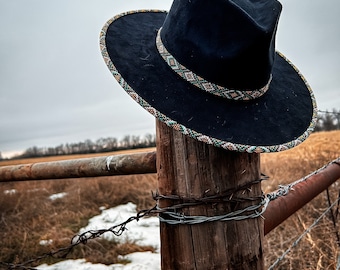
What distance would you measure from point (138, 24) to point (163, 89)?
15.6 inches

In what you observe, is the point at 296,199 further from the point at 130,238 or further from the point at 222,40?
the point at 130,238

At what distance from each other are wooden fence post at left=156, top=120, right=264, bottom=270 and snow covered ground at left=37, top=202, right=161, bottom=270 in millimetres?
3278

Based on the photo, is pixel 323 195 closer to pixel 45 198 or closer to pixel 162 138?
pixel 162 138

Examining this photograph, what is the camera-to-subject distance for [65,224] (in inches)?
237

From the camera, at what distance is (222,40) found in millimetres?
753

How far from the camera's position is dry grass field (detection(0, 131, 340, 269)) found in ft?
13.1

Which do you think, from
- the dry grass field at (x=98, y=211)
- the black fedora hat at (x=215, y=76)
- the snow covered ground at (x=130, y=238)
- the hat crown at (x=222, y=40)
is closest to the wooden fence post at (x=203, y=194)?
the black fedora hat at (x=215, y=76)

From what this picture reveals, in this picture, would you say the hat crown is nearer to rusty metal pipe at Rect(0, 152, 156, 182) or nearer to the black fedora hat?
the black fedora hat

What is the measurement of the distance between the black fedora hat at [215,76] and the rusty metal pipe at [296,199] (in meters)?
0.38

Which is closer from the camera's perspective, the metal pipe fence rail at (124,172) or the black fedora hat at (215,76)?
the black fedora hat at (215,76)

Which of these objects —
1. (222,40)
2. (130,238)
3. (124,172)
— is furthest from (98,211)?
(222,40)

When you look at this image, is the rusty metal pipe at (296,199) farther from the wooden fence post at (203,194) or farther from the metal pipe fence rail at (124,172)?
the wooden fence post at (203,194)

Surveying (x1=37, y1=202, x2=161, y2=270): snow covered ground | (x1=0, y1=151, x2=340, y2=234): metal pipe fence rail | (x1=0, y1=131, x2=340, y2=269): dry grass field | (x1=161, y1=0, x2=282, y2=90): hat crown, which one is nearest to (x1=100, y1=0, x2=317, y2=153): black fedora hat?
(x1=161, y1=0, x2=282, y2=90): hat crown

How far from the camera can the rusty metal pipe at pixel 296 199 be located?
1.07 m
